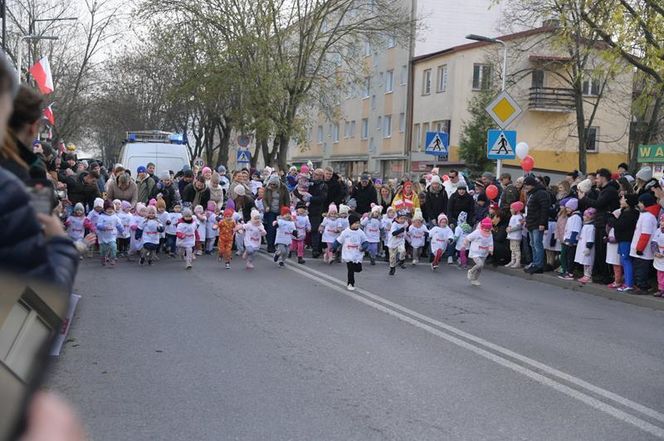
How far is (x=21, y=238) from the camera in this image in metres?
1.55

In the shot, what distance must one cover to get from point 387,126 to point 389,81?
298 cm

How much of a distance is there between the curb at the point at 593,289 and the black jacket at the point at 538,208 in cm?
103

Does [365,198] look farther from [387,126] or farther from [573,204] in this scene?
[387,126]

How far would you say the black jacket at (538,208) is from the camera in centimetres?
1673

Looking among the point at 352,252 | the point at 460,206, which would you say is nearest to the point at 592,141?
the point at 460,206

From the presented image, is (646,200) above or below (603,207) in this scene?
above

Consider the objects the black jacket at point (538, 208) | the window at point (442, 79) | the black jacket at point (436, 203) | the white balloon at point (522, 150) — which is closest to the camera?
the black jacket at point (538, 208)

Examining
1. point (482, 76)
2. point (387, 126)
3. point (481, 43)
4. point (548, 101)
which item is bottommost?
point (387, 126)

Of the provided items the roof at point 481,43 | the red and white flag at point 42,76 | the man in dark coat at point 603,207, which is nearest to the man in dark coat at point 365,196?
the man in dark coat at point 603,207

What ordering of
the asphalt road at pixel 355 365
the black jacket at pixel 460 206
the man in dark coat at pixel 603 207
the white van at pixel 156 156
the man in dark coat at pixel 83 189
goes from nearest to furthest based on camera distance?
the asphalt road at pixel 355 365 → the man in dark coat at pixel 603 207 → the man in dark coat at pixel 83 189 → the black jacket at pixel 460 206 → the white van at pixel 156 156

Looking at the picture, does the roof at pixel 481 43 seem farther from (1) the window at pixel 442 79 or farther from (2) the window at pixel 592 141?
(2) the window at pixel 592 141

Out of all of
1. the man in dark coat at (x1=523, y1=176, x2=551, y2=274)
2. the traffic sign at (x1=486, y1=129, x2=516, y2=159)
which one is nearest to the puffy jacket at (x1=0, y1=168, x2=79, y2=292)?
the man in dark coat at (x1=523, y1=176, x2=551, y2=274)

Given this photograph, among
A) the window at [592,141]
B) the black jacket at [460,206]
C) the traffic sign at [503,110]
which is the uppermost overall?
the window at [592,141]

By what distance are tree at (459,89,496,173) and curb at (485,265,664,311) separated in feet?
75.5
